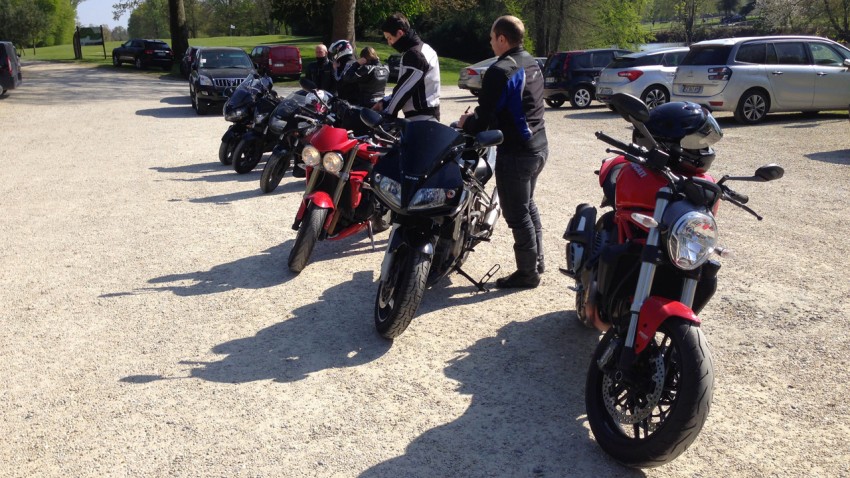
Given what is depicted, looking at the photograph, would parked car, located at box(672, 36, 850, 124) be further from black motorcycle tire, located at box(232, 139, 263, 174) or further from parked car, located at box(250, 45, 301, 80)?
parked car, located at box(250, 45, 301, 80)

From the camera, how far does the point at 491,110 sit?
5.33 metres

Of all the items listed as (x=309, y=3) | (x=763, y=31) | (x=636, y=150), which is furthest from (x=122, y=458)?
(x=763, y=31)

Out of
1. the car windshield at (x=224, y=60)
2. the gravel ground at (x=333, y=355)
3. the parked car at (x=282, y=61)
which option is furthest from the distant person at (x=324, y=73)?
the parked car at (x=282, y=61)

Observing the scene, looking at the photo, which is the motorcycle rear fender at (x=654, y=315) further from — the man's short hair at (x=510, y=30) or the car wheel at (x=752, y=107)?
the car wheel at (x=752, y=107)

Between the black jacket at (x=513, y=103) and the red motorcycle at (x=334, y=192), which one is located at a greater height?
the black jacket at (x=513, y=103)

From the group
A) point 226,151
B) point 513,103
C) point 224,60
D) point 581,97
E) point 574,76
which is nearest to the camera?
point 513,103

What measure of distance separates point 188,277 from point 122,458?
2847mm

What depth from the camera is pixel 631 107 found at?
11.5ft

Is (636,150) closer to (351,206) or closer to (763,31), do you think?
(351,206)

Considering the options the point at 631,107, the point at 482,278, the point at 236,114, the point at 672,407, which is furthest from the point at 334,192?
the point at 236,114

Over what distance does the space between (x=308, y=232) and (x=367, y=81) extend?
3.91 meters

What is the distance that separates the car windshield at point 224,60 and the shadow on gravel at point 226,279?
16182mm

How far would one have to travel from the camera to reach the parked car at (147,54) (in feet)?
134

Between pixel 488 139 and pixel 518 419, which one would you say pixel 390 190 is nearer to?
pixel 488 139
